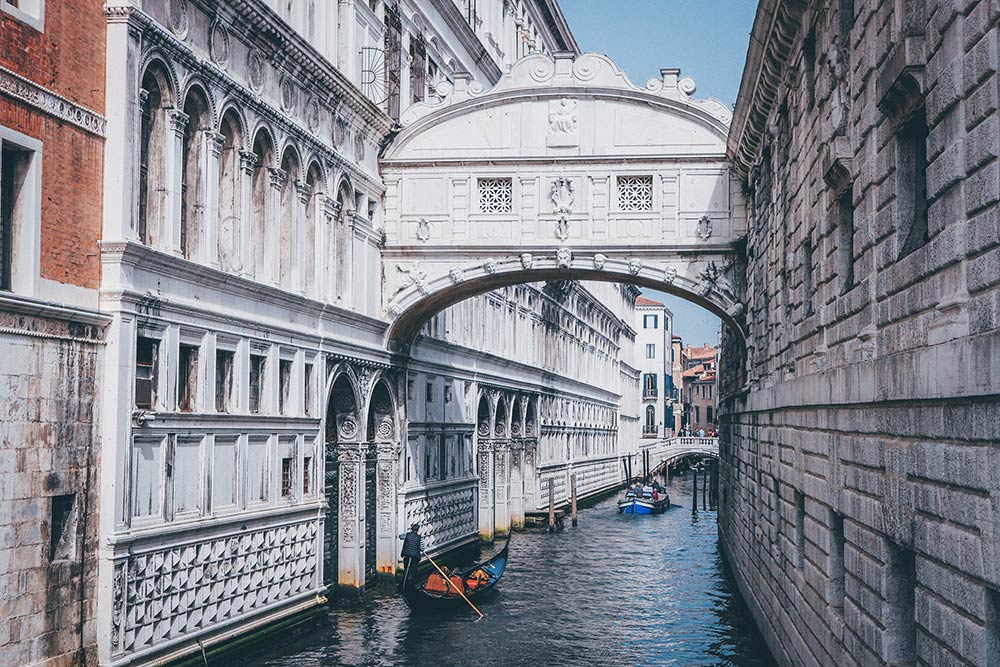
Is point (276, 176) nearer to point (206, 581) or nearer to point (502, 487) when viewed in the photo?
point (206, 581)

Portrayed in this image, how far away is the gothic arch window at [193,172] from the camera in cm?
1445

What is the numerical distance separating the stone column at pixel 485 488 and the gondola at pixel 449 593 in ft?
24.3

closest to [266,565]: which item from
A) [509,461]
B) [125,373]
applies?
[125,373]

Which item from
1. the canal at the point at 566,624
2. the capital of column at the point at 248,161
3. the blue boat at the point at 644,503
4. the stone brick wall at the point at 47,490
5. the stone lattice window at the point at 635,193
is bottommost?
the canal at the point at 566,624

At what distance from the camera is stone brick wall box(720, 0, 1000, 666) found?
20.1 ft

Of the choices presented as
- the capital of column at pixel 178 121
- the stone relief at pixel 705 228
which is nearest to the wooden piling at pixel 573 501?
the stone relief at pixel 705 228

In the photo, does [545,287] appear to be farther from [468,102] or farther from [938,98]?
[938,98]

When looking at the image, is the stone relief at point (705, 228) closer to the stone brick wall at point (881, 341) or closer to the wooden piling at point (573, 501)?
the stone brick wall at point (881, 341)

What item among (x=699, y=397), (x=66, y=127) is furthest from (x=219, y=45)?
(x=699, y=397)

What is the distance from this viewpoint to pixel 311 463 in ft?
60.0

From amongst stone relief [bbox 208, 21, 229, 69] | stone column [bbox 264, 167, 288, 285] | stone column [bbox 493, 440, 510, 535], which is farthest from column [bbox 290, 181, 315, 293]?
stone column [bbox 493, 440, 510, 535]

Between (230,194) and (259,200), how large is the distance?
43.8 inches

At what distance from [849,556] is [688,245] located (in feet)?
36.9

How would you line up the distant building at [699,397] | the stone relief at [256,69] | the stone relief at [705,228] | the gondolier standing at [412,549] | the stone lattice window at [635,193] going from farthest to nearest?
1. the distant building at [699,397]
2. the stone lattice window at [635,193]
3. the stone relief at [705,228]
4. the gondolier standing at [412,549]
5. the stone relief at [256,69]
